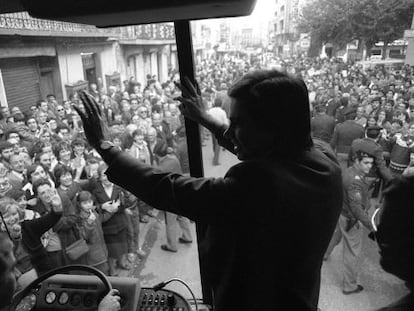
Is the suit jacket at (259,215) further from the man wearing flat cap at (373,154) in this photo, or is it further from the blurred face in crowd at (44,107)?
the blurred face in crowd at (44,107)

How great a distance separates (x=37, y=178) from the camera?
2311mm

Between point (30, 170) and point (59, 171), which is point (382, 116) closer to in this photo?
point (59, 171)

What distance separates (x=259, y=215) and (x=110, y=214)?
191 centimetres

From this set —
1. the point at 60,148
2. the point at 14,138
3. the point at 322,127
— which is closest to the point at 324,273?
the point at 322,127

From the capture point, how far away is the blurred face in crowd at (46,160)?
8.82 feet

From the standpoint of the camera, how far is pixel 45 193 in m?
2.11

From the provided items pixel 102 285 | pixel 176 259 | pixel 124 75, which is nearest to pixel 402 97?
pixel 176 259

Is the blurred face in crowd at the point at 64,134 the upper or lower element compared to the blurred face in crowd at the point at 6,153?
upper

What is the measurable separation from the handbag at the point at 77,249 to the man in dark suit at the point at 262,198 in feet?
4.92

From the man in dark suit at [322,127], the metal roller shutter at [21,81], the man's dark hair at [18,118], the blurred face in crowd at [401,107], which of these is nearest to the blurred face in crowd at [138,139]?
the man in dark suit at [322,127]

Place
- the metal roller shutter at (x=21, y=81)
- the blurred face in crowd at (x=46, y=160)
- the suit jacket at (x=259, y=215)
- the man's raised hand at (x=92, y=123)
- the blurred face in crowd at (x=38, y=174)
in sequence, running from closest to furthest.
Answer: the suit jacket at (x=259, y=215) → the man's raised hand at (x=92, y=123) → the blurred face in crowd at (x=38, y=174) → the blurred face in crowd at (x=46, y=160) → the metal roller shutter at (x=21, y=81)

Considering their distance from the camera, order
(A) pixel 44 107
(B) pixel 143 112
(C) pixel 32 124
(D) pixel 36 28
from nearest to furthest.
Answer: (C) pixel 32 124 → (B) pixel 143 112 → (A) pixel 44 107 → (D) pixel 36 28

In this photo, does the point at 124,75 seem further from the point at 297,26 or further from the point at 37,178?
the point at 297,26

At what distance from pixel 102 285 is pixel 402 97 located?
360 cm
